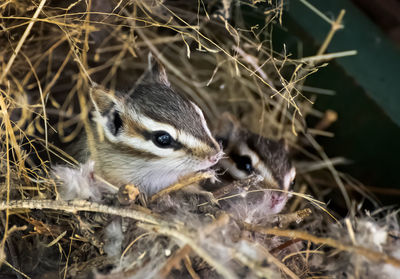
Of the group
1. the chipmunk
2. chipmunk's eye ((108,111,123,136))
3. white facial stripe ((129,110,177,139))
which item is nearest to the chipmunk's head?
the chipmunk

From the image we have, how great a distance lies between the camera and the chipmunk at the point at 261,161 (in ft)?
8.93

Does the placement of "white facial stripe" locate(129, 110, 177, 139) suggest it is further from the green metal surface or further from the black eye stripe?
the green metal surface

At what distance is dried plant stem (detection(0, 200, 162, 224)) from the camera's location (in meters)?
1.96

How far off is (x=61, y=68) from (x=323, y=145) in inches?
72.0

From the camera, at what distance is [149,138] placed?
2469mm

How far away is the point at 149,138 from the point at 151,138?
0.01 m

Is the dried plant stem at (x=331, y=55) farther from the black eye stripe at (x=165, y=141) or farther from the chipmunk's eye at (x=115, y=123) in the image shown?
→ the chipmunk's eye at (x=115, y=123)

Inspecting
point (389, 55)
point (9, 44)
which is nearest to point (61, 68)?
point (9, 44)

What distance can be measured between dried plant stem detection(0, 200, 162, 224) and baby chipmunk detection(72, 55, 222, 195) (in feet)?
1.71

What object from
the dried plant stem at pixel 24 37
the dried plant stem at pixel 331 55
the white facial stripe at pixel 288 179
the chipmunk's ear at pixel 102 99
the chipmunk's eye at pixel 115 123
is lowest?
the white facial stripe at pixel 288 179

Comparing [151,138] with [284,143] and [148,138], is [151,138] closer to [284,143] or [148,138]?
[148,138]

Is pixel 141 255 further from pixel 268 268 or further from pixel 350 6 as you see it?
pixel 350 6

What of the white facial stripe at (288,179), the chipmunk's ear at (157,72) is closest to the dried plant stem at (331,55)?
the white facial stripe at (288,179)

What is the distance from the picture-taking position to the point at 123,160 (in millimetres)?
2615
